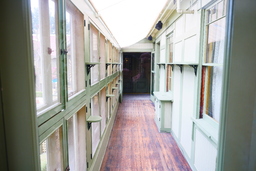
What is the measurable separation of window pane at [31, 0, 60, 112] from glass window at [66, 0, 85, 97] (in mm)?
505

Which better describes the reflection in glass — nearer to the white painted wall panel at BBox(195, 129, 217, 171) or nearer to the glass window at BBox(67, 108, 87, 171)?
the glass window at BBox(67, 108, 87, 171)

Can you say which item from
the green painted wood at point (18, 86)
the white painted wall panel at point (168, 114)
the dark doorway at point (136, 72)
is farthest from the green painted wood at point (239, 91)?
the dark doorway at point (136, 72)

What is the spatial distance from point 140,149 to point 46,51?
10.3 feet

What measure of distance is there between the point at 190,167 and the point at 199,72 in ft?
5.33

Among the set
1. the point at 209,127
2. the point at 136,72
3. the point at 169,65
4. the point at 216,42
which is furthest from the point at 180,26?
the point at 136,72

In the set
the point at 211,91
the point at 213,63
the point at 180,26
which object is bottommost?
the point at 211,91

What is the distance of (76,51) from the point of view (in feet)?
6.89

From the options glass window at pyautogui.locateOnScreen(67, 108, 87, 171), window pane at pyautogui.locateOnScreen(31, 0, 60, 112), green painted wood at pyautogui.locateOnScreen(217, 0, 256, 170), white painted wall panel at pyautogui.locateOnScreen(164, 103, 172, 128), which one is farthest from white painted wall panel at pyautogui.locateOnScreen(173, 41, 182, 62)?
green painted wood at pyautogui.locateOnScreen(217, 0, 256, 170)

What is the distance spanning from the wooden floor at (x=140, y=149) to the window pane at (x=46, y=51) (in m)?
2.28

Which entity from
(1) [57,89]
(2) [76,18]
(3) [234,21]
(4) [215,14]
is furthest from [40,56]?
(4) [215,14]

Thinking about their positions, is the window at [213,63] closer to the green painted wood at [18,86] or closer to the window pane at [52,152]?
the window pane at [52,152]

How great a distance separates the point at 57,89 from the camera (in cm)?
147

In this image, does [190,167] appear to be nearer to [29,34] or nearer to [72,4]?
[72,4]

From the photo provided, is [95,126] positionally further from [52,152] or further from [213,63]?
[213,63]
